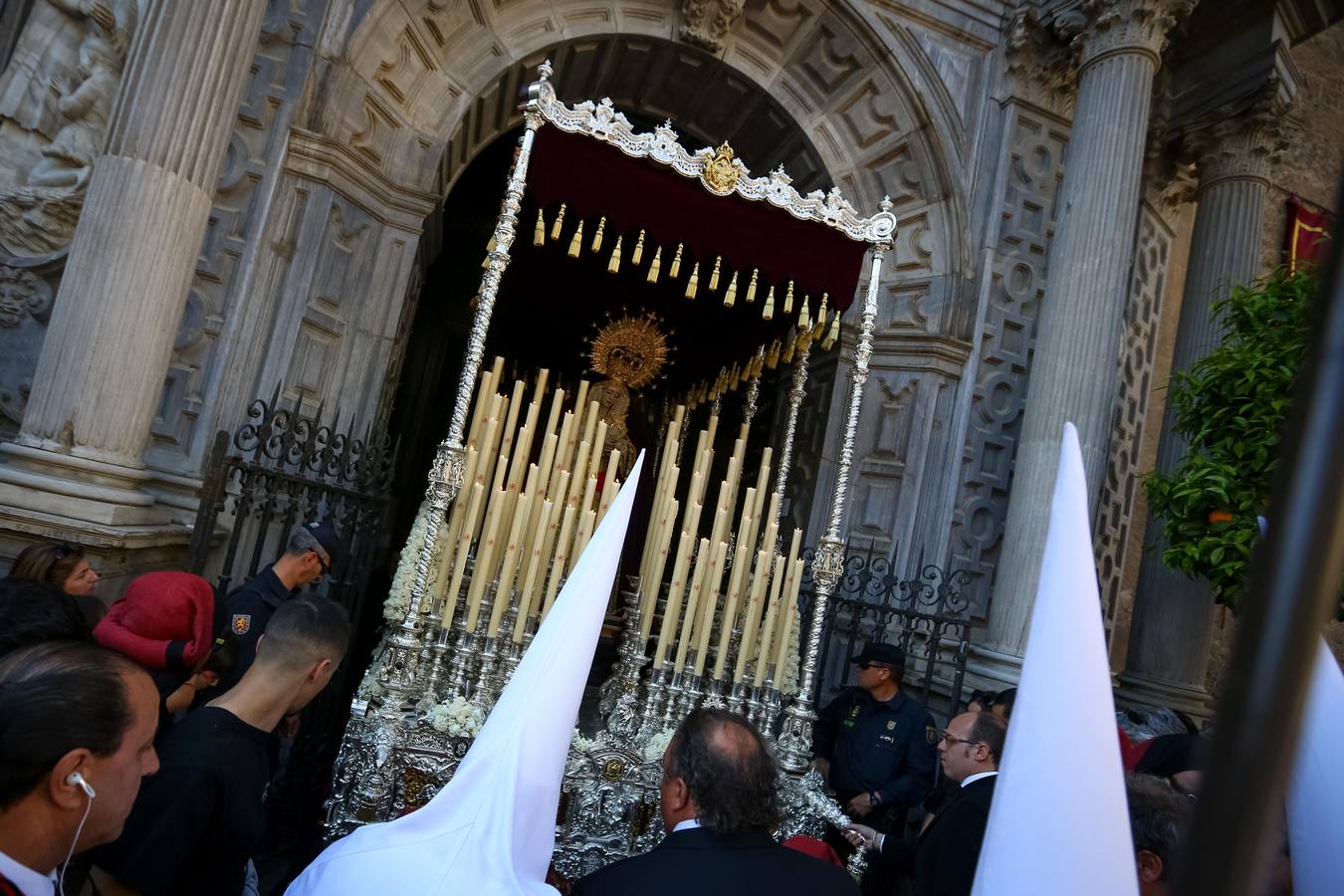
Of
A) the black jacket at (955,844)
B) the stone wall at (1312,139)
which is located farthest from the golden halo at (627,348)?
the stone wall at (1312,139)

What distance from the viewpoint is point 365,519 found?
5062mm

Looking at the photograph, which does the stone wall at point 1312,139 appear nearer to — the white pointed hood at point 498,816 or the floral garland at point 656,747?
the floral garland at point 656,747

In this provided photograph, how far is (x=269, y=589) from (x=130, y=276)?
6.72 feet

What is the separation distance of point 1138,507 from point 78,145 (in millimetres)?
9870

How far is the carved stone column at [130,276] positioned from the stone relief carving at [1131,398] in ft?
23.2

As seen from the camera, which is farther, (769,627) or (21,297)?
(21,297)

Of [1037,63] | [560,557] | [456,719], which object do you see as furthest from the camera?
[1037,63]

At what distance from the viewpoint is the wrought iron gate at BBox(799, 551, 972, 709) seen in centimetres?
570

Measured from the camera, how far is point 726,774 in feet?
7.02

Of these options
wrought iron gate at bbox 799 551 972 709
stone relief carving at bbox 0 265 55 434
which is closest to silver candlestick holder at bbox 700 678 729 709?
wrought iron gate at bbox 799 551 972 709

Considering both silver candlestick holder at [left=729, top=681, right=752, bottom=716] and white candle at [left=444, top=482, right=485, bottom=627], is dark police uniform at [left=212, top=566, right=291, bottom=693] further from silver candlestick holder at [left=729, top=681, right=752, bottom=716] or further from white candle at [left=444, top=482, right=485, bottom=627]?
silver candlestick holder at [left=729, top=681, right=752, bottom=716]

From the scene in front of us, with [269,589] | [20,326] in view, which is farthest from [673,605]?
[20,326]

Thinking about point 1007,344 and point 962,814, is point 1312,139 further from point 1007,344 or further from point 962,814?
point 962,814

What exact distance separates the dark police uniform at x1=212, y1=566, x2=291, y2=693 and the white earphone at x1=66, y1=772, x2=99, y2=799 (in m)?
1.85
